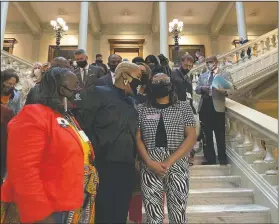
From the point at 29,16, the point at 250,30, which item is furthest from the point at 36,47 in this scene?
the point at 250,30

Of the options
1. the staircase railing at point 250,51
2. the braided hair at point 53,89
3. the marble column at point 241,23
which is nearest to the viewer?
the braided hair at point 53,89

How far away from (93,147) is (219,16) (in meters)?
14.6

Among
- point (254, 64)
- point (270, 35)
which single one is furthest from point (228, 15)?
point (254, 64)

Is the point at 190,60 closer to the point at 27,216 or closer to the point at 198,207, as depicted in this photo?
the point at 198,207

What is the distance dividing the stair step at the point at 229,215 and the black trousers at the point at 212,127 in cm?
118

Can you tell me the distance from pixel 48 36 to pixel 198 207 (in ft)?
49.6

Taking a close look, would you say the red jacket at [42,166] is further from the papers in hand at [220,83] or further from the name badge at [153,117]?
the papers in hand at [220,83]

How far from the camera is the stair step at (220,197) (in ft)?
10.6

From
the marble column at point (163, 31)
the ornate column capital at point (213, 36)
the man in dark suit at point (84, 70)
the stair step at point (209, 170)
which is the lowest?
the stair step at point (209, 170)

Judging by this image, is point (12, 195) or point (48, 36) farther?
point (48, 36)

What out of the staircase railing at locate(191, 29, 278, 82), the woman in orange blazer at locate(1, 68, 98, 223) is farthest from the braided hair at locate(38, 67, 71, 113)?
the staircase railing at locate(191, 29, 278, 82)

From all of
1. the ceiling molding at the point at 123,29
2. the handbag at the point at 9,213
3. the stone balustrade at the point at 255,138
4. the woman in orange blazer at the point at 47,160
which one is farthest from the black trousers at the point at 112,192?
the ceiling molding at the point at 123,29

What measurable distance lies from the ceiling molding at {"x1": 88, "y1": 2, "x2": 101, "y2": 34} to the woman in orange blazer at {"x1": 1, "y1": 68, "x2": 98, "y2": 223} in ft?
42.7

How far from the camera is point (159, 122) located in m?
2.05
